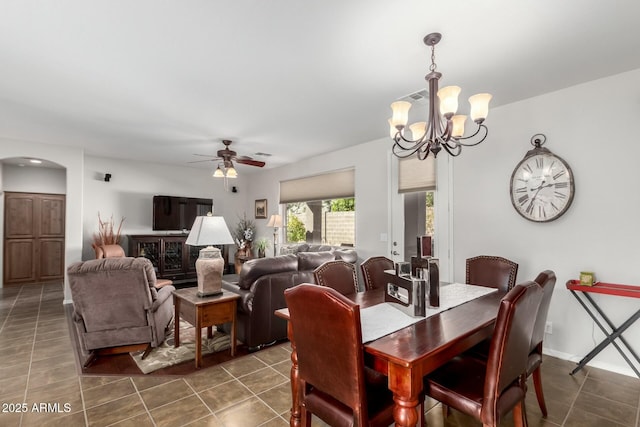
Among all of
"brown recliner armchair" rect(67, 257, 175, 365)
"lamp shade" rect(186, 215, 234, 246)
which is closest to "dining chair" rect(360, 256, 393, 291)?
"lamp shade" rect(186, 215, 234, 246)

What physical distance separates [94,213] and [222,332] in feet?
13.6

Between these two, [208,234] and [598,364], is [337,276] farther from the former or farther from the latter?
[598,364]

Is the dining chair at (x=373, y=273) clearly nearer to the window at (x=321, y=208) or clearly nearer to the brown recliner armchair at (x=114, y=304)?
the brown recliner armchair at (x=114, y=304)

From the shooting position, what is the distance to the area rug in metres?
2.85

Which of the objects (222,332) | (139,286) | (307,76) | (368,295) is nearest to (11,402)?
(139,286)

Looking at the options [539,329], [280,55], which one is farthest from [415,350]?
[280,55]

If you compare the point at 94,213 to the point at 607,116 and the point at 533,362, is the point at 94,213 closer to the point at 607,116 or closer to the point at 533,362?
the point at 533,362

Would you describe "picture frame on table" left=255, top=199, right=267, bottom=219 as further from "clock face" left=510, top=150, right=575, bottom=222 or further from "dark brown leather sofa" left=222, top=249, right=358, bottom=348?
"clock face" left=510, top=150, right=575, bottom=222

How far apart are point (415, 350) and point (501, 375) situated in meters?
0.43

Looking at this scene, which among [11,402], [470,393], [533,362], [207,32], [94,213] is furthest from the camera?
[94,213]

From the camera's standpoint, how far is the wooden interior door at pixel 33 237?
20.5 feet

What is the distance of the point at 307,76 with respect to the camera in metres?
2.72

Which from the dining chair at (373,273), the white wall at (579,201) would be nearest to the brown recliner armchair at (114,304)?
the dining chair at (373,273)

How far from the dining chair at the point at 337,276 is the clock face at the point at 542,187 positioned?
6.50ft
